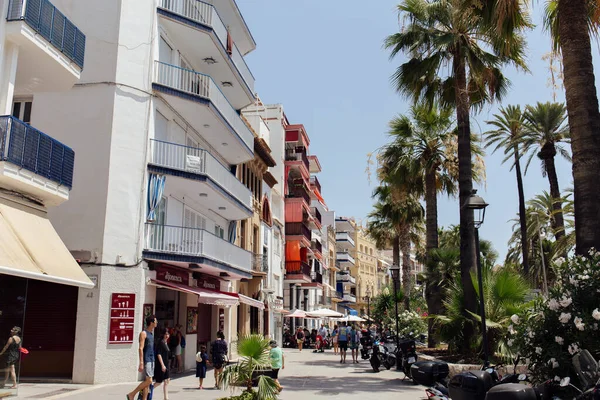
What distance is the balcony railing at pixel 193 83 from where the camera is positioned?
1961 centimetres

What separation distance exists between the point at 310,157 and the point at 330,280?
2418 cm

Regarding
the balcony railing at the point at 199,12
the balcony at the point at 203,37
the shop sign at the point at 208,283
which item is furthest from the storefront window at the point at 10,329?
the balcony railing at the point at 199,12

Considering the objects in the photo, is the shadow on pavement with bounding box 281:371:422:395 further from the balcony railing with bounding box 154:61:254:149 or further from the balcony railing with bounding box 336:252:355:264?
the balcony railing with bounding box 336:252:355:264

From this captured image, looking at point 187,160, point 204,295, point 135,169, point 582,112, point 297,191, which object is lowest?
point 204,295

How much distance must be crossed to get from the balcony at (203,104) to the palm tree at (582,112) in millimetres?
12455

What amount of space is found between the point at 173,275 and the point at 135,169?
406cm

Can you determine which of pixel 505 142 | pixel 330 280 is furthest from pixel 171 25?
pixel 330 280

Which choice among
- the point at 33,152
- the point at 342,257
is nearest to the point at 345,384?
the point at 33,152

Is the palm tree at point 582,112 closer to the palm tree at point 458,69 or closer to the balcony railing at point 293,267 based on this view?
the palm tree at point 458,69

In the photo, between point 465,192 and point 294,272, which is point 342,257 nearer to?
point 294,272

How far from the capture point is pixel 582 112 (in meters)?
10.9

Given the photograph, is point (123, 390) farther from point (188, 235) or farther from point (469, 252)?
point (469, 252)

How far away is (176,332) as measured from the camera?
20.3 meters

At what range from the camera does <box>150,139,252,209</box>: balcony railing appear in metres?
19.2
